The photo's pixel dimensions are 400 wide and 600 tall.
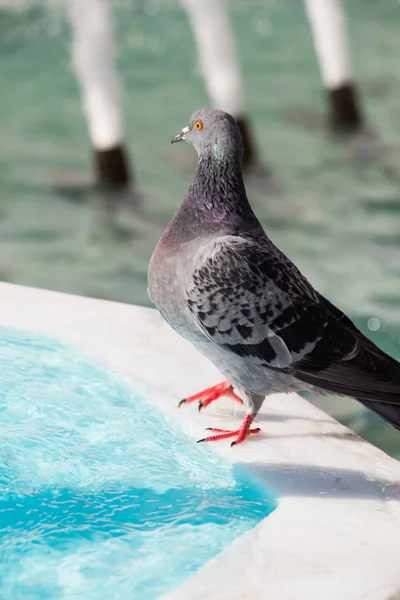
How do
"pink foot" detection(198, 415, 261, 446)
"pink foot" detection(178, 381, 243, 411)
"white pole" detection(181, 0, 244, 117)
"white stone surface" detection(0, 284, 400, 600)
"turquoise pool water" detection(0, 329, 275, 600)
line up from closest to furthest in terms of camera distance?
"white stone surface" detection(0, 284, 400, 600) < "turquoise pool water" detection(0, 329, 275, 600) < "pink foot" detection(198, 415, 261, 446) < "pink foot" detection(178, 381, 243, 411) < "white pole" detection(181, 0, 244, 117)

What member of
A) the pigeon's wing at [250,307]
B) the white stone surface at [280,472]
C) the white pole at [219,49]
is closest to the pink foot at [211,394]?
the white stone surface at [280,472]

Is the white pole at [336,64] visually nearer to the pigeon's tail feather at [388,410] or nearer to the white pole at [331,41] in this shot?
the white pole at [331,41]

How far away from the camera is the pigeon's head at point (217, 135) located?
307 centimetres

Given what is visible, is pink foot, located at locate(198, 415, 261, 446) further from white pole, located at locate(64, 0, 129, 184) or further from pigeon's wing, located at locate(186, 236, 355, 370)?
white pole, located at locate(64, 0, 129, 184)

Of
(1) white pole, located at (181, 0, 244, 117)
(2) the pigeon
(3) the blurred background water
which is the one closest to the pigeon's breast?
(2) the pigeon

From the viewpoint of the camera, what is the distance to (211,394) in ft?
11.6

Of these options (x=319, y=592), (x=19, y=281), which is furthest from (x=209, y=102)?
(x=319, y=592)

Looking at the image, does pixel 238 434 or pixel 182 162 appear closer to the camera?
pixel 238 434

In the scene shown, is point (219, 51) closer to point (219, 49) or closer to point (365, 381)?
point (219, 49)

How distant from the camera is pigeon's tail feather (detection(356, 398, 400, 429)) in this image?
3.02m

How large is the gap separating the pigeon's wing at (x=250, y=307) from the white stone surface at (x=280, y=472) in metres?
0.39

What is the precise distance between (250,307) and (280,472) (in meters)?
0.54

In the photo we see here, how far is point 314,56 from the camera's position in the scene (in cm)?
1361

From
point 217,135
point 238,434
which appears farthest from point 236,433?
point 217,135
